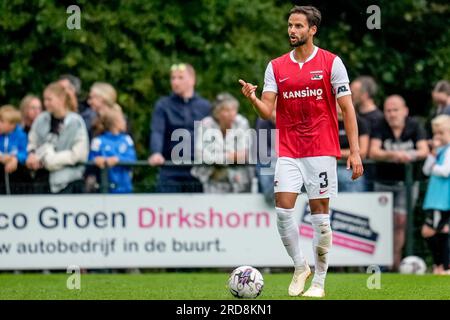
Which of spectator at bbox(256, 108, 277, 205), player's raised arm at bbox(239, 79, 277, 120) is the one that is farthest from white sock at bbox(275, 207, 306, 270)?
spectator at bbox(256, 108, 277, 205)

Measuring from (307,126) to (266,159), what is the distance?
512 cm

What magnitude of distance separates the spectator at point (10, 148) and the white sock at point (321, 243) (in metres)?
6.17

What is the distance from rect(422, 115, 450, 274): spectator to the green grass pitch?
82 cm

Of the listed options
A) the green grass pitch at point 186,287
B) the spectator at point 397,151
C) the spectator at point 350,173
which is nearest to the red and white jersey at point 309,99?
the green grass pitch at point 186,287

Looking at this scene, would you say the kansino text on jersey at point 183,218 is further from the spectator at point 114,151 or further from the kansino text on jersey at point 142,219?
the spectator at point 114,151

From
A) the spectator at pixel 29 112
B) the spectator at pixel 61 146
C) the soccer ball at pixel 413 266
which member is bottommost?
the soccer ball at pixel 413 266

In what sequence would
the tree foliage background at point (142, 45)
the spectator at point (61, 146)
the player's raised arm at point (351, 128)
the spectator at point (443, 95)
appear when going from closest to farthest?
the player's raised arm at point (351, 128) → the spectator at point (61, 146) → the spectator at point (443, 95) → the tree foliage background at point (142, 45)

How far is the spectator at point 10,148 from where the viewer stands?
17594mm

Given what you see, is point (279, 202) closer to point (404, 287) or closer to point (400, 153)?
point (404, 287)

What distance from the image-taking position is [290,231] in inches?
490

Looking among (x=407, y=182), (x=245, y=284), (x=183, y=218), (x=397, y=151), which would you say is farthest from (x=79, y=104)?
(x=245, y=284)

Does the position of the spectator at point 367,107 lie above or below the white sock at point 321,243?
above

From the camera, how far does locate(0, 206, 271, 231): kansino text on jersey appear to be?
56.7 feet

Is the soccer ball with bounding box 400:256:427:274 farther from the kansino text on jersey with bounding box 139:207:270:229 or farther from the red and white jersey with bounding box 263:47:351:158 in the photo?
the red and white jersey with bounding box 263:47:351:158
